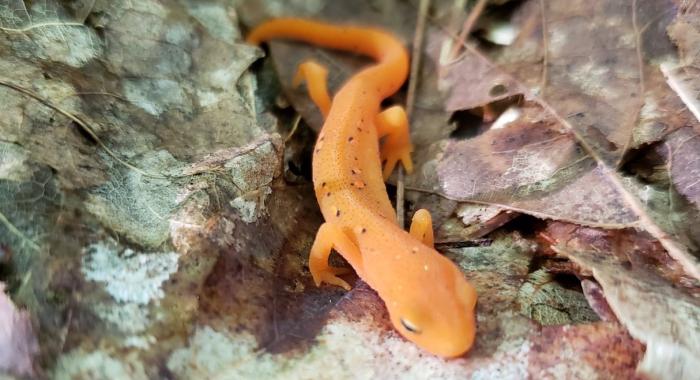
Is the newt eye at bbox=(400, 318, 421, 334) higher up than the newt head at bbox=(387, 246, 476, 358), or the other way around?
the newt head at bbox=(387, 246, 476, 358)

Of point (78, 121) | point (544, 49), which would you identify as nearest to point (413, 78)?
point (544, 49)

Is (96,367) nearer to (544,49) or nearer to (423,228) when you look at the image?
(423,228)

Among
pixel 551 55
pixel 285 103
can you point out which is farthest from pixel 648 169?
pixel 285 103

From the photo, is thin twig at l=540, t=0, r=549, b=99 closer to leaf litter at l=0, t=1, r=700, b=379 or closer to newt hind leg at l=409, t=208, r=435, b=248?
leaf litter at l=0, t=1, r=700, b=379

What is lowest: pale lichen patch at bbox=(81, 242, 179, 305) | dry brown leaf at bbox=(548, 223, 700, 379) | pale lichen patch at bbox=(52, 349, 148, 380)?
pale lichen patch at bbox=(52, 349, 148, 380)

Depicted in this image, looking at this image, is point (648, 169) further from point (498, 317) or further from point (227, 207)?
point (227, 207)

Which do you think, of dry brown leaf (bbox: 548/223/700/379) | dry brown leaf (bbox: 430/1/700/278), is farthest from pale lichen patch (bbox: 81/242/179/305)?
dry brown leaf (bbox: 548/223/700/379)

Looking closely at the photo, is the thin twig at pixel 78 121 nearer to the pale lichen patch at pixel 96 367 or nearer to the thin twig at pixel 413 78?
the pale lichen patch at pixel 96 367
